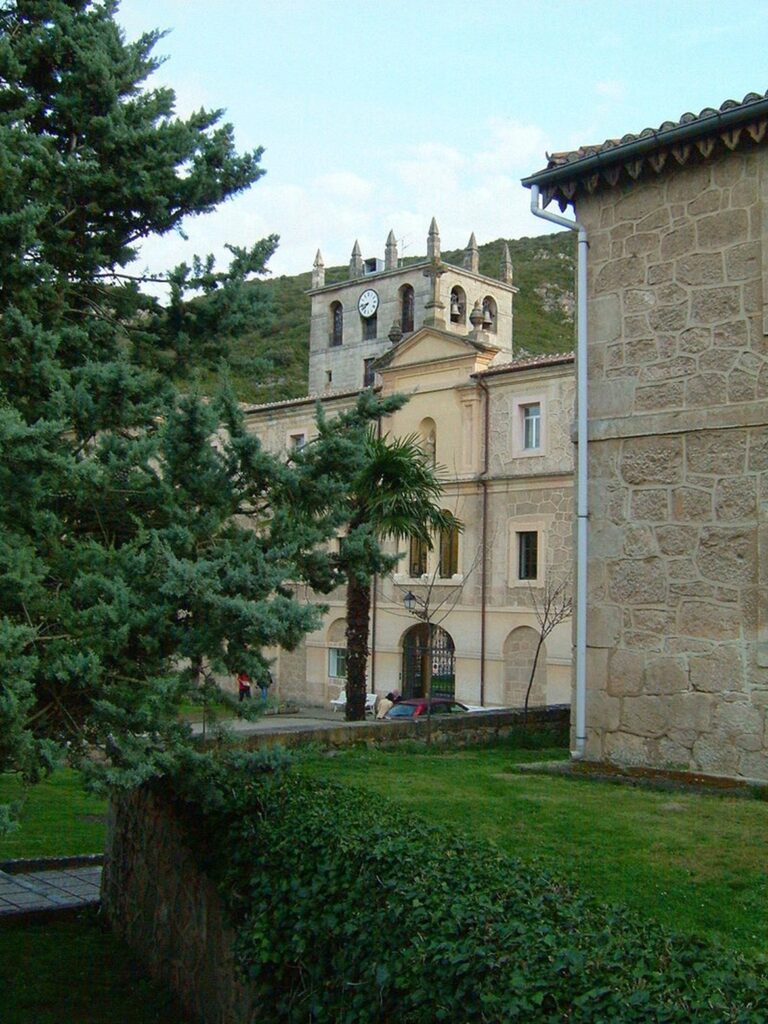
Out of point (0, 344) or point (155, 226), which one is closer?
point (0, 344)

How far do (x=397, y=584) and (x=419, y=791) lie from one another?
23345mm

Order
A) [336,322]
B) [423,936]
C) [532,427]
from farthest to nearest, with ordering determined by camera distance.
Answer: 1. [336,322]
2. [532,427]
3. [423,936]

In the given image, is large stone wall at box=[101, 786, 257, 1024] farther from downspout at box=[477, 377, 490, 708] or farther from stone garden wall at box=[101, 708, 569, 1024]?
downspout at box=[477, 377, 490, 708]

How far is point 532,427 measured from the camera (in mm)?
30250

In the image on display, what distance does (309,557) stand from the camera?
24.7 ft

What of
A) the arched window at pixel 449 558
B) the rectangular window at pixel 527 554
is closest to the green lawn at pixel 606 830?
the rectangular window at pixel 527 554

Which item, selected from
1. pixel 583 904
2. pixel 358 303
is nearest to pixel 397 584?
pixel 583 904

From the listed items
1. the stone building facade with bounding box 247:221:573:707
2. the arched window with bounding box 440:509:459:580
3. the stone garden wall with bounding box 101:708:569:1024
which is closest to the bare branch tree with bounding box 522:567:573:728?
the stone building facade with bounding box 247:221:573:707

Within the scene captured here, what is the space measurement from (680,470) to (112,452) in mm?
5197

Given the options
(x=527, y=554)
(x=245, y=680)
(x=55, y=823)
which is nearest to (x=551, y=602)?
(x=527, y=554)

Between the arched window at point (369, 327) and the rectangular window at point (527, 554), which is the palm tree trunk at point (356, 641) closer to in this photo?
the rectangular window at point (527, 554)

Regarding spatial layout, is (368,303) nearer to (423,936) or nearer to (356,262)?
(356,262)

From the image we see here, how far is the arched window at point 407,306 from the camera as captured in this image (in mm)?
59781

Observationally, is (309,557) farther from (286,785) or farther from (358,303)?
(358,303)
